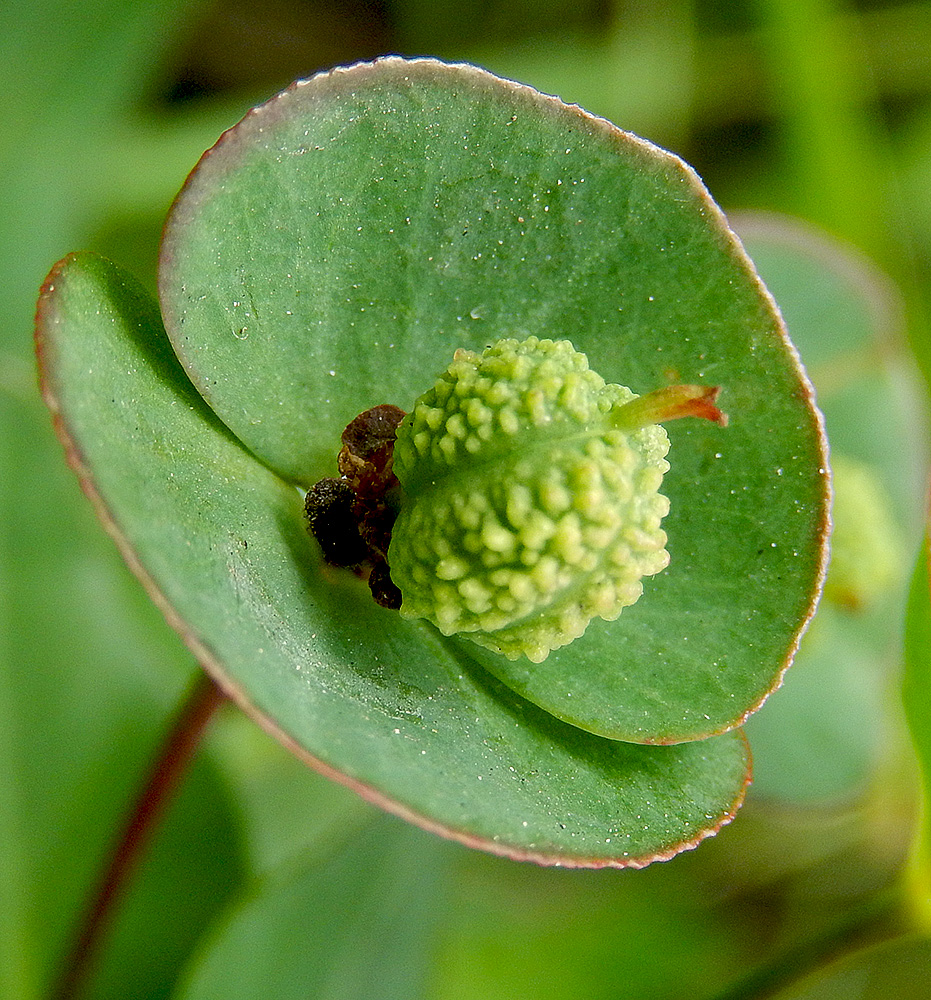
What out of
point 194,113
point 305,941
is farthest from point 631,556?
point 194,113

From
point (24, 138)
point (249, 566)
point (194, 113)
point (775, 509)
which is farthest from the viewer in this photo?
point (194, 113)

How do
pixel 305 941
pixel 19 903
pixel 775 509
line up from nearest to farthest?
pixel 775 509, pixel 305 941, pixel 19 903

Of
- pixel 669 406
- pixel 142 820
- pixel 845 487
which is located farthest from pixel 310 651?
pixel 845 487

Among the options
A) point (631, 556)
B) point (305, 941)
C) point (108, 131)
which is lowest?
point (305, 941)

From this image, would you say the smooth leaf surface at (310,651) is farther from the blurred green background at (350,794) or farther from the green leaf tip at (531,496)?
the blurred green background at (350,794)

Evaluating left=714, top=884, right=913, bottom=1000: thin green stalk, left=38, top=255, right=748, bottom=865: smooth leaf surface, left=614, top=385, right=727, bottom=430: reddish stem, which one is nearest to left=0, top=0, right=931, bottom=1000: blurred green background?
left=714, top=884, right=913, bottom=1000: thin green stalk

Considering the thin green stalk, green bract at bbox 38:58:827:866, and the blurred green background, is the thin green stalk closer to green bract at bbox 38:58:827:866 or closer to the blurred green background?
the blurred green background

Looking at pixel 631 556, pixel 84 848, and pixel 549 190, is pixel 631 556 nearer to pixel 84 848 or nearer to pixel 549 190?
pixel 549 190

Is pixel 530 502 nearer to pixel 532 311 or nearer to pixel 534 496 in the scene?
pixel 534 496
